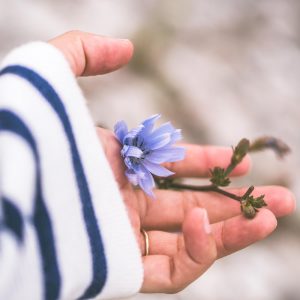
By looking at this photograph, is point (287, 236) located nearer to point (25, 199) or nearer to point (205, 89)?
point (205, 89)

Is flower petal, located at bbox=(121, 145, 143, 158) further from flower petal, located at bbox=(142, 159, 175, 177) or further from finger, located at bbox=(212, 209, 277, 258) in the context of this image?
finger, located at bbox=(212, 209, 277, 258)

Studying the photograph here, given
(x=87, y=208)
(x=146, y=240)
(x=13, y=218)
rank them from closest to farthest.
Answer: (x=13, y=218) < (x=87, y=208) < (x=146, y=240)

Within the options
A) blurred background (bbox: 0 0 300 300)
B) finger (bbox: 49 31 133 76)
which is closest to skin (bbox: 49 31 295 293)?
finger (bbox: 49 31 133 76)

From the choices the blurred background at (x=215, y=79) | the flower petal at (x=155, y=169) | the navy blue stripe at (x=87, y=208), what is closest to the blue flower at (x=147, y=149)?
the flower petal at (x=155, y=169)

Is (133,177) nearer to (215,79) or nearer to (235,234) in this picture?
(235,234)

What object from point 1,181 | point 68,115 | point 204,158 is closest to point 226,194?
point 204,158

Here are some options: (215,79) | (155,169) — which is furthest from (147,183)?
(215,79)
